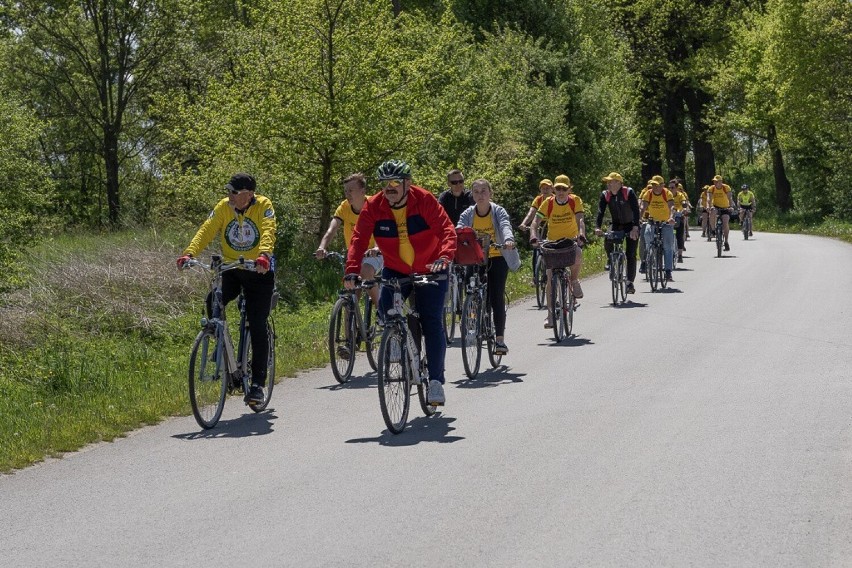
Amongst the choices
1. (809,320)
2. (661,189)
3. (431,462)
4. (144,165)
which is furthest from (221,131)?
(144,165)

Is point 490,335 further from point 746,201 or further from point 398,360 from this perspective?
point 746,201

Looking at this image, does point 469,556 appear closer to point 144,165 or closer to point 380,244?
point 380,244

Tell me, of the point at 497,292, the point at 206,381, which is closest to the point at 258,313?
the point at 206,381

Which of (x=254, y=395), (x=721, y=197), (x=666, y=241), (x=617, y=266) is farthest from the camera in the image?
(x=721, y=197)

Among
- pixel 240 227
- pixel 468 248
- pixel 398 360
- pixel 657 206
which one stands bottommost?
pixel 398 360

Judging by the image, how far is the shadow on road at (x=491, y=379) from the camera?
12031mm

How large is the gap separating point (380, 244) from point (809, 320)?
30.0ft

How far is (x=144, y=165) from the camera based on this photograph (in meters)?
45.4

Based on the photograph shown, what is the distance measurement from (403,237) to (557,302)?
604cm

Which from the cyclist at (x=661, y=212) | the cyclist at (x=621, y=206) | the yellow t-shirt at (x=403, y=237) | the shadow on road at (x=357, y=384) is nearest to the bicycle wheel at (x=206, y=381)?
the yellow t-shirt at (x=403, y=237)

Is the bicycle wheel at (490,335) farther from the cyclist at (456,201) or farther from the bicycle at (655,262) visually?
the bicycle at (655,262)

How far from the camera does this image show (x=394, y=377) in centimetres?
931

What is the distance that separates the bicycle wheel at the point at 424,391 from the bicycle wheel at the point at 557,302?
5.57 metres

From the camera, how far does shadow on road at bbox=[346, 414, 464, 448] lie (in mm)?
9070
